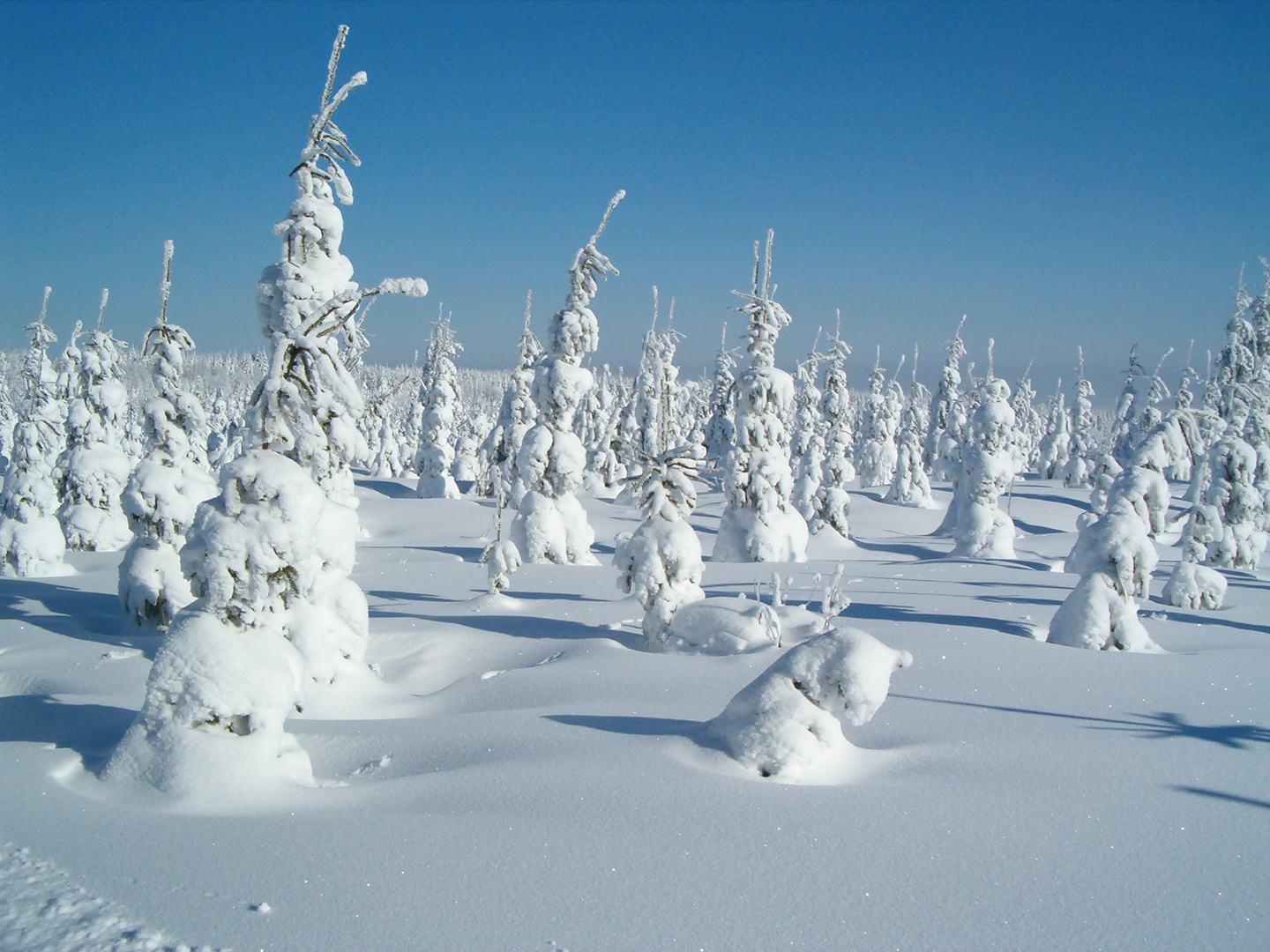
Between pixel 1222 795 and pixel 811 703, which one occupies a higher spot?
pixel 811 703

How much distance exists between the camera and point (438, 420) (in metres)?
37.6

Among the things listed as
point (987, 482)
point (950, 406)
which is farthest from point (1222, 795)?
point (950, 406)

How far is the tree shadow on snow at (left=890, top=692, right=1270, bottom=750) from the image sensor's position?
6305 millimetres

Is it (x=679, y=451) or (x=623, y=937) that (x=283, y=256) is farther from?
(x=623, y=937)

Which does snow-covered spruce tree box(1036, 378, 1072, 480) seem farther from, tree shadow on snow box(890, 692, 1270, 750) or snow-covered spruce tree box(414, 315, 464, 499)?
tree shadow on snow box(890, 692, 1270, 750)

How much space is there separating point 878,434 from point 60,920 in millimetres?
51781

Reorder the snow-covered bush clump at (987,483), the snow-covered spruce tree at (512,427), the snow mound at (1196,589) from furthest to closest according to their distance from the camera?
the snow-covered spruce tree at (512,427)
the snow-covered bush clump at (987,483)
the snow mound at (1196,589)

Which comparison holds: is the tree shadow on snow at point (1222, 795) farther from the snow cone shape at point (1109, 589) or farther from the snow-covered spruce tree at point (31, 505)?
the snow-covered spruce tree at point (31, 505)

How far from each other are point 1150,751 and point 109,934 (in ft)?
23.2

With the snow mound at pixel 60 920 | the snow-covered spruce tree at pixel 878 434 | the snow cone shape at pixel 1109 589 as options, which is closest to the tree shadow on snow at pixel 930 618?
the snow cone shape at pixel 1109 589

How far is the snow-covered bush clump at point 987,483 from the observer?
22.5 m

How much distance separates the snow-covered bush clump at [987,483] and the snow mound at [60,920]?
22525 millimetres

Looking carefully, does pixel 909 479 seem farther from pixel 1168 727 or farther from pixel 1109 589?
pixel 1168 727

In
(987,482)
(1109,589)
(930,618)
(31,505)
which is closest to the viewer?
(1109,589)
